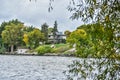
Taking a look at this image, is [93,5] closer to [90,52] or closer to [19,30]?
[90,52]

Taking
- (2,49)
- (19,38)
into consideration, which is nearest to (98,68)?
(2,49)

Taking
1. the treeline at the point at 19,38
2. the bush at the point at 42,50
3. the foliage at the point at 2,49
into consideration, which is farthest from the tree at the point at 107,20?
the foliage at the point at 2,49

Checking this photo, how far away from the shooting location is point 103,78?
711 cm

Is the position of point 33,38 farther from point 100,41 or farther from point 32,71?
point 100,41

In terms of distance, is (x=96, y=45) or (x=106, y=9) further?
(x=96, y=45)

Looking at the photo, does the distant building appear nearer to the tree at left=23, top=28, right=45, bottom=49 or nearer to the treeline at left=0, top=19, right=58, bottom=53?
the treeline at left=0, top=19, right=58, bottom=53

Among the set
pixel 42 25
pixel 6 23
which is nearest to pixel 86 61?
pixel 42 25

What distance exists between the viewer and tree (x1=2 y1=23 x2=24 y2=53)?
119 meters

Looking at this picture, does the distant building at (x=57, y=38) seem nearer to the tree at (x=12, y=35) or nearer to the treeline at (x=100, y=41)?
the tree at (x=12, y=35)

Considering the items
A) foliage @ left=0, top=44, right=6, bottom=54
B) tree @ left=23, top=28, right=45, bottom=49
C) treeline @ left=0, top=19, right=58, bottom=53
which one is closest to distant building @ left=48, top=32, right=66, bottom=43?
treeline @ left=0, top=19, right=58, bottom=53

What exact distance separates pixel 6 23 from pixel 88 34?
446 ft

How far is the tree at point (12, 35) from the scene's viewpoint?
391 feet

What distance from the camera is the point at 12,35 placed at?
121m

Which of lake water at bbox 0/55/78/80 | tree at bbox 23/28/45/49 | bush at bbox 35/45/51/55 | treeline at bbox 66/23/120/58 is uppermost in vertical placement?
tree at bbox 23/28/45/49
